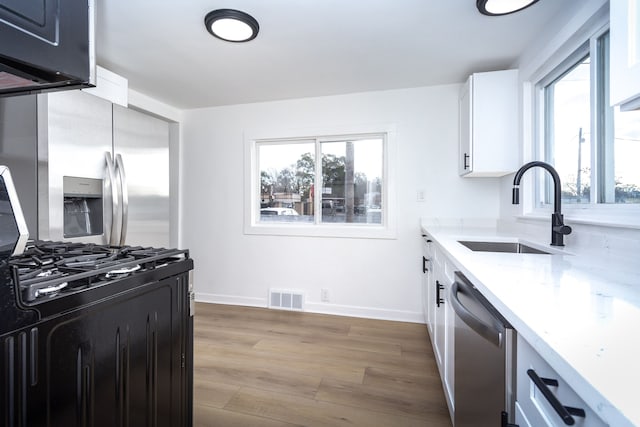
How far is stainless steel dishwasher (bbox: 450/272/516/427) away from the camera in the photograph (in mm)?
745

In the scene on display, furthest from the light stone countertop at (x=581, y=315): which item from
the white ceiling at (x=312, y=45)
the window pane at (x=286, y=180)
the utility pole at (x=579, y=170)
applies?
the window pane at (x=286, y=180)

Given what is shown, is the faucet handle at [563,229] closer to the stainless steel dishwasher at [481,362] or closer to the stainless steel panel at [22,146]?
the stainless steel dishwasher at [481,362]

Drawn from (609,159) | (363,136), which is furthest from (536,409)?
(363,136)

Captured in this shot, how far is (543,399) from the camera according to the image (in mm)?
589

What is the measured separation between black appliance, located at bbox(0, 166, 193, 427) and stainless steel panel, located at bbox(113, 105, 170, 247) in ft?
4.99

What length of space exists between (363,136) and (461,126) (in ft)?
3.07

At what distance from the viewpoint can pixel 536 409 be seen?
2.00ft

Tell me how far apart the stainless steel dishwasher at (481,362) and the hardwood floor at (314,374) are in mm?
565

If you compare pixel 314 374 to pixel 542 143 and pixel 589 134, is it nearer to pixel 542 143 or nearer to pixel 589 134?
pixel 589 134

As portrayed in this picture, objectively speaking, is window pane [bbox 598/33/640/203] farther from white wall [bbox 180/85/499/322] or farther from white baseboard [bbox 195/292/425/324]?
white baseboard [bbox 195/292/425/324]

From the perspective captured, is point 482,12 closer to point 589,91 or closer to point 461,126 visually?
point 589,91

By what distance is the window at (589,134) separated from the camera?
132 cm

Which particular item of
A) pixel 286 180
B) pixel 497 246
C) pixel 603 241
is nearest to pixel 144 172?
pixel 286 180

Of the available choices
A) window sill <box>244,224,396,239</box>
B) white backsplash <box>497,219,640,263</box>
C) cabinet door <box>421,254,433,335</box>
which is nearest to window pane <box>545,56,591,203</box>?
white backsplash <box>497,219,640,263</box>
